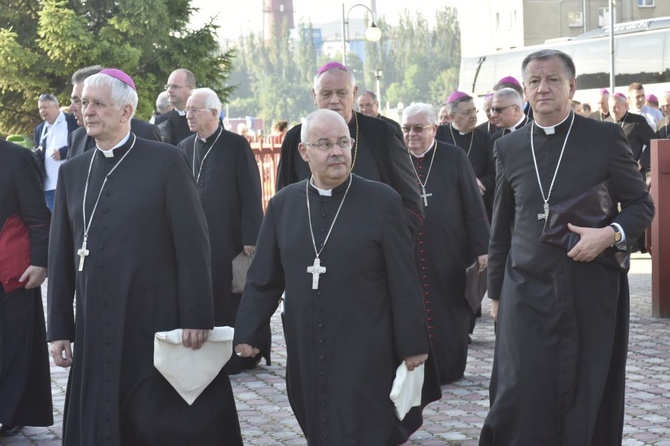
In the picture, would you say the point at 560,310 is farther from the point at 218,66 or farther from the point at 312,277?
the point at 218,66

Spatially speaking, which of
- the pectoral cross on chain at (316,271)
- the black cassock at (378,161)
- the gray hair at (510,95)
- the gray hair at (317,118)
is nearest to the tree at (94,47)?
the gray hair at (510,95)

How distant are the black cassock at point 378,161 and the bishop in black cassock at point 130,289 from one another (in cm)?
118

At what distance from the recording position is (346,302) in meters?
5.44

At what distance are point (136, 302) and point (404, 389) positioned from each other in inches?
49.5

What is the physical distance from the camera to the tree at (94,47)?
35.6 metres

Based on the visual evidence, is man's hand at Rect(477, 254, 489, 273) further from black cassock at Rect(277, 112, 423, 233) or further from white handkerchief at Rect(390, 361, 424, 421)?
white handkerchief at Rect(390, 361, 424, 421)

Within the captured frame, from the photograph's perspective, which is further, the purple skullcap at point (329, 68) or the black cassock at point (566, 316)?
the purple skullcap at point (329, 68)

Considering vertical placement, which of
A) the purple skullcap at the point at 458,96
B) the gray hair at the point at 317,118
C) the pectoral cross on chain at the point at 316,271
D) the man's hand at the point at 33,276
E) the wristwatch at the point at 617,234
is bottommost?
the man's hand at the point at 33,276

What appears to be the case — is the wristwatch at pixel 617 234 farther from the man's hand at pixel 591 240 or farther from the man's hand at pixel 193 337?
the man's hand at pixel 193 337

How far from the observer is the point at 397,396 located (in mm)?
5414

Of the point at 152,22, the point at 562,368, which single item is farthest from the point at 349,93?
the point at 152,22

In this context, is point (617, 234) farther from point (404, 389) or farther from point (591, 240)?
point (404, 389)

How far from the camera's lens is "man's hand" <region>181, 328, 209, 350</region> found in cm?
573

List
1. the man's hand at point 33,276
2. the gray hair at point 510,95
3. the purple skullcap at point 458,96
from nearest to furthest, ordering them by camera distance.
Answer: the man's hand at point 33,276, the gray hair at point 510,95, the purple skullcap at point 458,96
